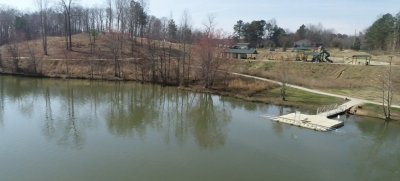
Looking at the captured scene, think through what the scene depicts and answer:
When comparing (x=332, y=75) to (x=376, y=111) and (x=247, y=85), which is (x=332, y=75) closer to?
(x=247, y=85)

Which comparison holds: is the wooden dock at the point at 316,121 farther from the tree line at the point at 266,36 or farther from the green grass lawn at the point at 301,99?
the tree line at the point at 266,36

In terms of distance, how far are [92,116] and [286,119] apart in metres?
15.6

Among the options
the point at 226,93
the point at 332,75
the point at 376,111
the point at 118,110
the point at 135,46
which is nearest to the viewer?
Result: the point at 376,111

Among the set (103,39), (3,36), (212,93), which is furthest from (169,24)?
(212,93)

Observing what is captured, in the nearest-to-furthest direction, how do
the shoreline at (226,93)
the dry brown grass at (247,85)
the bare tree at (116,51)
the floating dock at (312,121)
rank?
the floating dock at (312,121), the shoreline at (226,93), the dry brown grass at (247,85), the bare tree at (116,51)

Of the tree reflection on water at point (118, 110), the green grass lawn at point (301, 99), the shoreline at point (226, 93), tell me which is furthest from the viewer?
the green grass lawn at point (301, 99)

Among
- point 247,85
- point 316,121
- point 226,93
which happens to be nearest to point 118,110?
point 226,93

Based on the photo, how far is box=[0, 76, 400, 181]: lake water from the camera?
1892cm

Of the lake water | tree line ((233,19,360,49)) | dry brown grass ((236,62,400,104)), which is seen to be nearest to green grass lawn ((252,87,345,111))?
the lake water

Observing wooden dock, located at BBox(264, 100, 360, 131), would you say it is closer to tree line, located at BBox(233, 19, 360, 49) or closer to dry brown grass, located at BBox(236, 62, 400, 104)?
dry brown grass, located at BBox(236, 62, 400, 104)

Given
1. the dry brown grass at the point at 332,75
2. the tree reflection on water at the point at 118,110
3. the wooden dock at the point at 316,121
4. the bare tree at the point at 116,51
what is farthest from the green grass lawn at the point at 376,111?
the bare tree at the point at 116,51

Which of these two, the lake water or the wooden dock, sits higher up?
the wooden dock

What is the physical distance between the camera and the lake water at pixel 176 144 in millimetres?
18922

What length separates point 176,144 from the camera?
2339cm
